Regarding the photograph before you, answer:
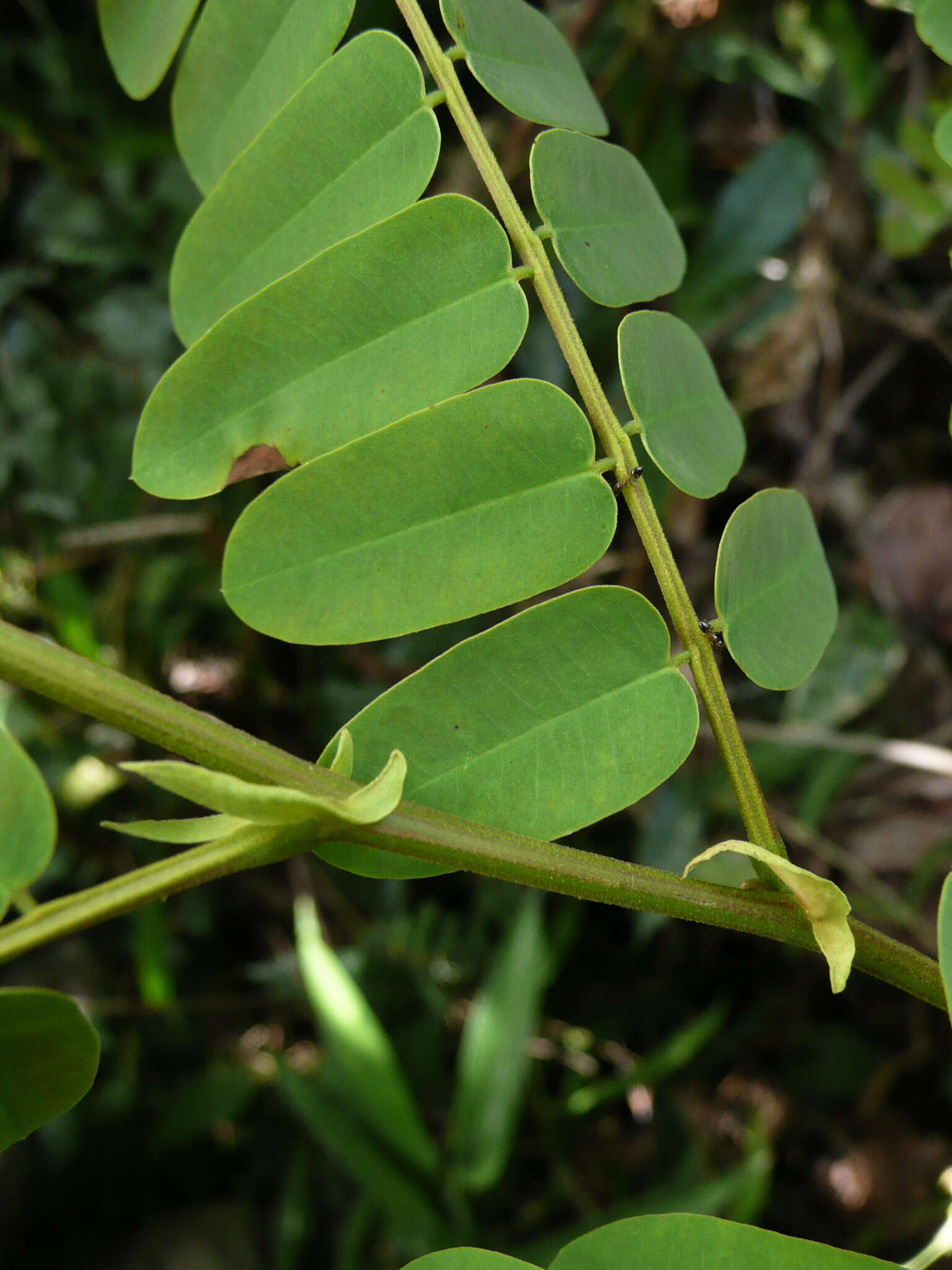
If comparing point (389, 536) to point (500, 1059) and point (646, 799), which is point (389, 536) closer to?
point (646, 799)

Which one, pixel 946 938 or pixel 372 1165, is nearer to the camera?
pixel 946 938

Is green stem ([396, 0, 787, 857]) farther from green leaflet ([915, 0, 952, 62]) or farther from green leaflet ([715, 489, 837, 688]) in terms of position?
green leaflet ([915, 0, 952, 62])

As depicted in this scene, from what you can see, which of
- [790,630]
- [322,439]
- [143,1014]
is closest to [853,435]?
[790,630]

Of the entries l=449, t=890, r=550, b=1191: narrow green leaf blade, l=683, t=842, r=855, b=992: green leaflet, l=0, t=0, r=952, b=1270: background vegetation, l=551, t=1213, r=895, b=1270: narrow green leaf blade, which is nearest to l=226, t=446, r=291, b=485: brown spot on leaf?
l=683, t=842, r=855, b=992: green leaflet

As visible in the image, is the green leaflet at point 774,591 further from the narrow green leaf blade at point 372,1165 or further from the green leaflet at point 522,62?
the narrow green leaf blade at point 372,1165

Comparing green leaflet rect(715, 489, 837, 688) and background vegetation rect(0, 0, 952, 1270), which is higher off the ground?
green leaflet rect(715, 489, 837, 688)

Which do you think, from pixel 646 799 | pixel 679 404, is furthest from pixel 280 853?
pixel 646 799

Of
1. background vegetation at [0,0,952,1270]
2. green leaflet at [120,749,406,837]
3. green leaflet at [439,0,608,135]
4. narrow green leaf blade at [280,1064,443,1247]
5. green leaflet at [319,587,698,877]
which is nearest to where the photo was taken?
green leaflet at [120,749,406,837]
